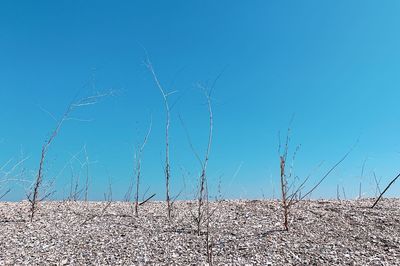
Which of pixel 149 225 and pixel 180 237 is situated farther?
pixel 149 225

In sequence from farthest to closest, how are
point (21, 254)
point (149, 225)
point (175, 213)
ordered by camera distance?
1. point (175, 213)
2. point (149, 225)
3. point (21, 254)

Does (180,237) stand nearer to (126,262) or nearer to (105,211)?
(126,262)

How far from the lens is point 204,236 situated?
5.03 meters

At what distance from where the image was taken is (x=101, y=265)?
427cm

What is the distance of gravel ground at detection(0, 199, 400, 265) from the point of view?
4438 mm

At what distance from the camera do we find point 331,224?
550 cm

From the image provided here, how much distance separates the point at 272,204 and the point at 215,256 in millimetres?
2262

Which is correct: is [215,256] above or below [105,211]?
below

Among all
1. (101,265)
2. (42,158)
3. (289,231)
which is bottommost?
(101,265)

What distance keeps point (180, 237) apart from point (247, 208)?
160 cm

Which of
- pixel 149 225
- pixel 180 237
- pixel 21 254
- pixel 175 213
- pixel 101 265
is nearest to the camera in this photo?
pixel 101 265

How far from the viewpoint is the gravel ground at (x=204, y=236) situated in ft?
14.6

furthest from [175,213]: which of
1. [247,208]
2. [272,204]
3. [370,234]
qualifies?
[370,234]

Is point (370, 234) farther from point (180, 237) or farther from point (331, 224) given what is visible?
point (180, 237)
